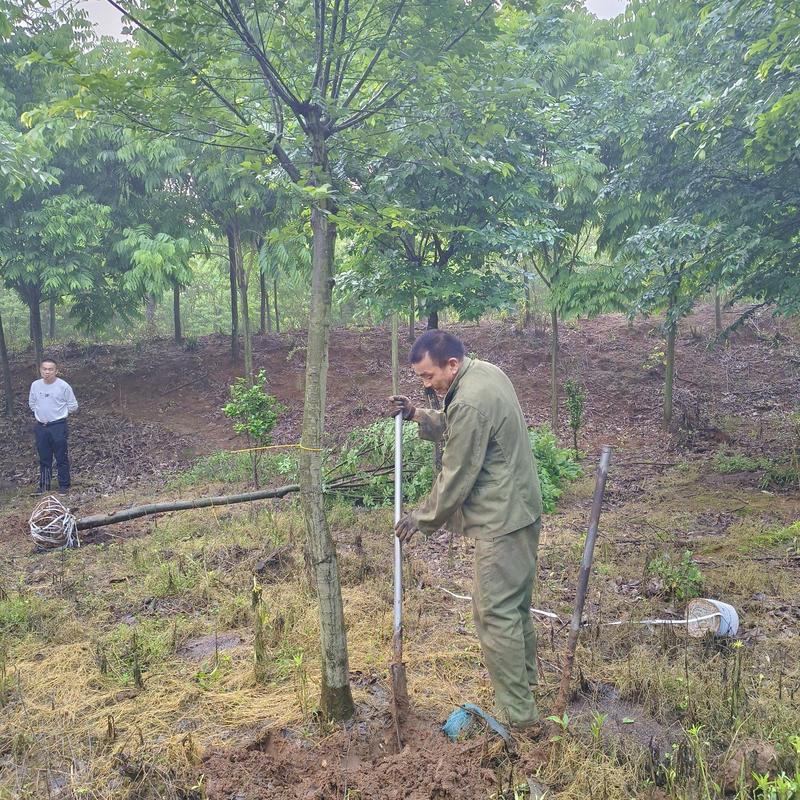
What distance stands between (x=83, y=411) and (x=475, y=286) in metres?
10.2

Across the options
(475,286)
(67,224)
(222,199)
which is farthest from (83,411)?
(475,286)

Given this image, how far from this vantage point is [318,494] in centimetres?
324

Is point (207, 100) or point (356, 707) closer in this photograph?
point (207, 100)

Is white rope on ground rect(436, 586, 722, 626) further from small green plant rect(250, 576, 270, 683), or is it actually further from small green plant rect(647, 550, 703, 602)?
small green plant rect(250, 576, 270, 683)

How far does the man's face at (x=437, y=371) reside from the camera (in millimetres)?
3379

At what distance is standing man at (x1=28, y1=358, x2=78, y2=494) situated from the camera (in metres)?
8.92

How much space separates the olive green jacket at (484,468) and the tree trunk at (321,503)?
530mm

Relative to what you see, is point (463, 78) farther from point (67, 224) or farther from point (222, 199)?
point (222, 199)

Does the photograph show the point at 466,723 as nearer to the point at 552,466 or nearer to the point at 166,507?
the point at 166,507

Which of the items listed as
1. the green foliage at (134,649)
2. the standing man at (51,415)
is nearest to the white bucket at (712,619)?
the green foliage at (134,649)

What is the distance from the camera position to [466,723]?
3111mm

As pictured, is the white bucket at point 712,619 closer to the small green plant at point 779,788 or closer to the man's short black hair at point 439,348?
the small green plant at point 779,788

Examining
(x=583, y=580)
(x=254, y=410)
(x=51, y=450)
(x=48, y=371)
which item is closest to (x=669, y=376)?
(x=254, y=410)

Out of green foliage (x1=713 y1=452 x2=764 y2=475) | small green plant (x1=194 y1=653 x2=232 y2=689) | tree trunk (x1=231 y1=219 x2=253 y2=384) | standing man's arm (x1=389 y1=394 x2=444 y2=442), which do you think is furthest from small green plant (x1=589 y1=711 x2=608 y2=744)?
tree trunk (x1=231 y1=219 x2=253 y2=384)
